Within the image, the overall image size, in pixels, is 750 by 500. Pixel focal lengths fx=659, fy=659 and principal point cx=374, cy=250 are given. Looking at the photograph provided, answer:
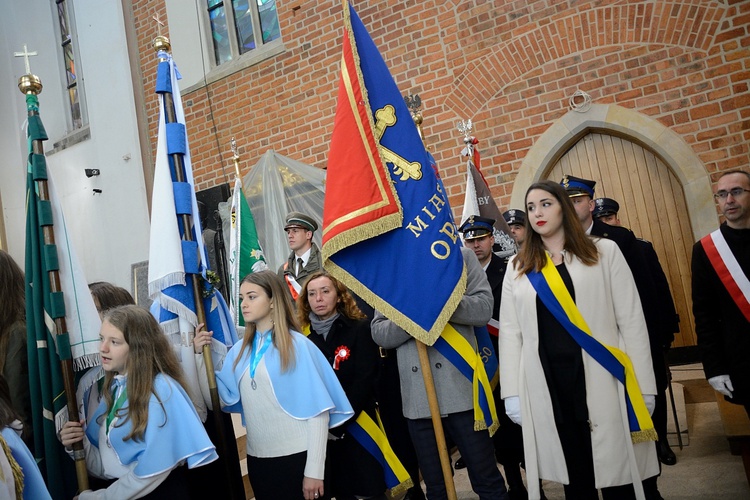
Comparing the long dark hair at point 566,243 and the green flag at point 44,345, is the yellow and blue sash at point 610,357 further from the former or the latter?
the green flag at point 44,345

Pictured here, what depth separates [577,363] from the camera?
96.7 inches

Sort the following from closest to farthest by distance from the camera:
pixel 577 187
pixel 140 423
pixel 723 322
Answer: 1. pixel 140 423
2. pixel 723 322
3. pixel 577 187

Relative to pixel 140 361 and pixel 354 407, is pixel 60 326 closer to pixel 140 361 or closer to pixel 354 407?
pixel 140 361

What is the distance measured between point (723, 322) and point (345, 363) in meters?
1.66

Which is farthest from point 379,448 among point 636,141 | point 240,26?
point 240,26

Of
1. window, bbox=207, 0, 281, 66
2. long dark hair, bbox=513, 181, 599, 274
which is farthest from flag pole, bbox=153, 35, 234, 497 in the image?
window, bbox=207, 0, 281, 66

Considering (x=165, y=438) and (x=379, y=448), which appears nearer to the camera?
(x=165, y=438)

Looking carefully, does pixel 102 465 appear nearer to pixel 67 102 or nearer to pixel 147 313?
pixel 147 313

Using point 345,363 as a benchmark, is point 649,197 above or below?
above

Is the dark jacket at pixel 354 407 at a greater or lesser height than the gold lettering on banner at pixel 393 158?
lesser

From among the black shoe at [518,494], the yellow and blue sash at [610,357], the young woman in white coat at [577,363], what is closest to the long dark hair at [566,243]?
the young woman in white coat at [577,363]

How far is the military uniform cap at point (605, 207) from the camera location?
4.25 metres

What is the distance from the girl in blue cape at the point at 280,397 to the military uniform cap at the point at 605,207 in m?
2.40

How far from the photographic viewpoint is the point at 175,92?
3.18m
